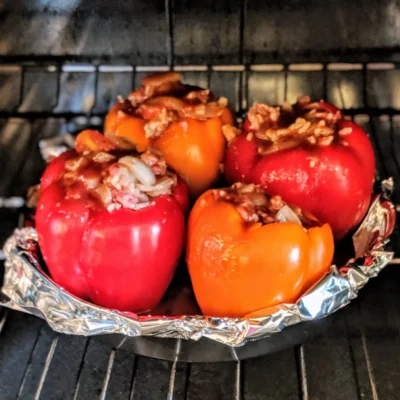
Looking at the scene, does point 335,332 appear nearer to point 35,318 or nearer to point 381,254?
point 381,254

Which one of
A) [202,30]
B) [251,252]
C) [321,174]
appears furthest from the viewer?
[202,30]

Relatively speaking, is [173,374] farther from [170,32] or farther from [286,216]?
[170,32]

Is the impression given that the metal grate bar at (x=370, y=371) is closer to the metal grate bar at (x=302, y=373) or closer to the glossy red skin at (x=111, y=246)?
the metal grate bar at (x=302, y=373)

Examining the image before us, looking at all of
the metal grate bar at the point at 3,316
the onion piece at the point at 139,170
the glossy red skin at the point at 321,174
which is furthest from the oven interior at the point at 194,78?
the onion piece at the point at 139,170

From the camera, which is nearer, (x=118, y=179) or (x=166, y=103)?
(x=118, y=179)

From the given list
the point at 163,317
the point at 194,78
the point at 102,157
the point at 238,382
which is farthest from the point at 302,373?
the point at 194,78

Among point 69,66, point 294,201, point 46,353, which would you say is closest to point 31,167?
point 69,66
